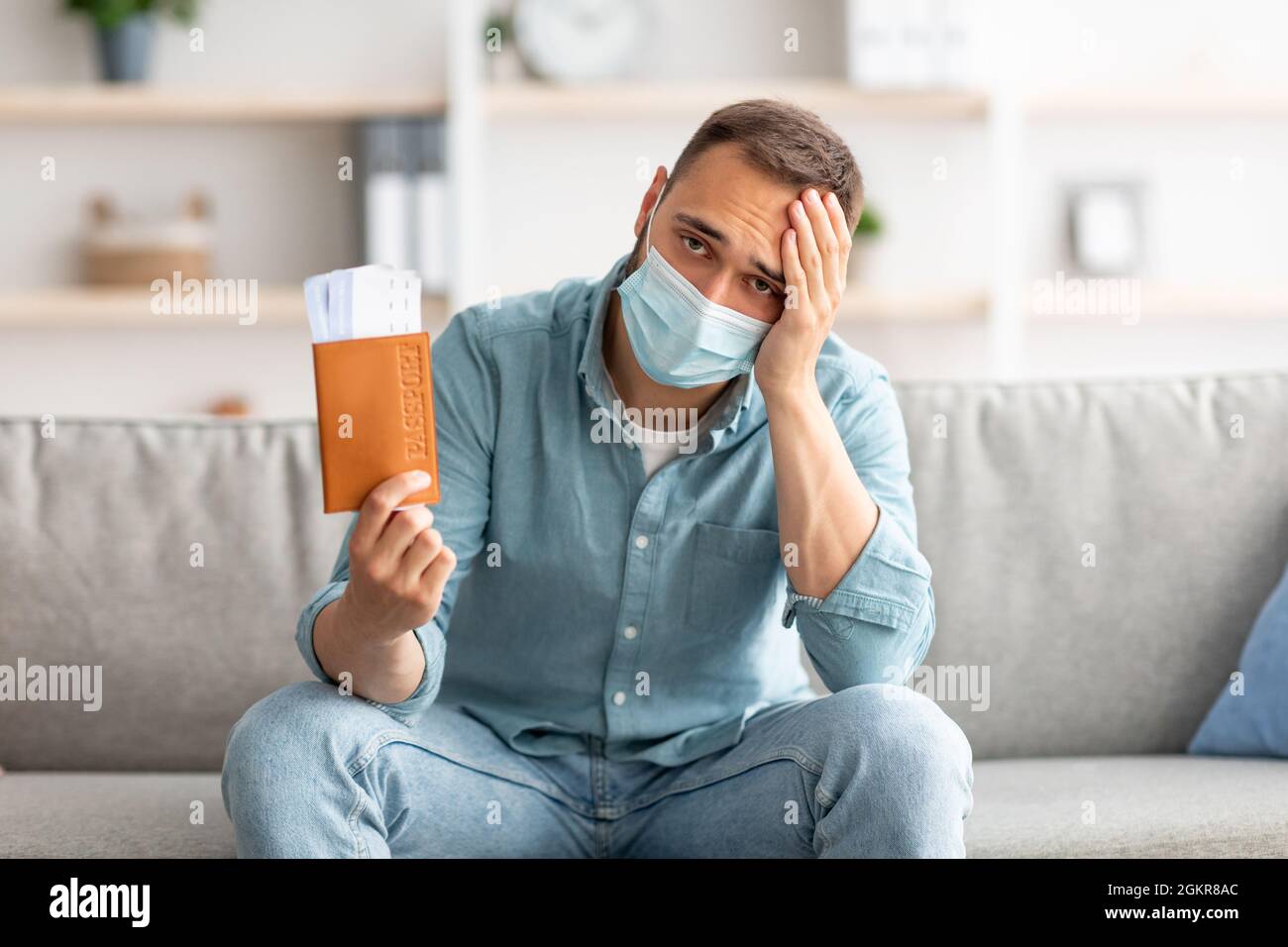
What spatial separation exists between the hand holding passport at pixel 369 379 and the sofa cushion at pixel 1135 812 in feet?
2.29

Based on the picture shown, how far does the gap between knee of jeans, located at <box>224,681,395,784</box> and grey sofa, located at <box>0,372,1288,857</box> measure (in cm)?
51

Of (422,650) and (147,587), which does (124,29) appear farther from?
(422,650)

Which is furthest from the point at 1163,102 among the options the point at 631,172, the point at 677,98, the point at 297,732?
the point at 297,732

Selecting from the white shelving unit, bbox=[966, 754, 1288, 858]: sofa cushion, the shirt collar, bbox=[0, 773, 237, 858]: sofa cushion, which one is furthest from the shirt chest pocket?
the white shelving unit

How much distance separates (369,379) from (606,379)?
374 millimetres

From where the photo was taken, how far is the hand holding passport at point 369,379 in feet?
3.22

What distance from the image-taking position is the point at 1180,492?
5.53ft

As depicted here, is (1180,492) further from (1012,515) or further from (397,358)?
(397,358)

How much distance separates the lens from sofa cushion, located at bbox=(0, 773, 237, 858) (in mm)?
1265

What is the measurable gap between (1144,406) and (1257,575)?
0.85ft

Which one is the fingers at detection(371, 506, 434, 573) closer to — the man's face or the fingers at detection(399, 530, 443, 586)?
the fingers at detection(399, 530, 443, 586)

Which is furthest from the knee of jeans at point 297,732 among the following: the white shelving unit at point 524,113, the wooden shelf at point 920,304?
the wooden shelf at point 920,304

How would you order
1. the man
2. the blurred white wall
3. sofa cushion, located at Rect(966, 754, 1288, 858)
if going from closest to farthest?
the man → sofa cushion, located at Rect(966, 754, 1288, 858) → the blurred white wall
